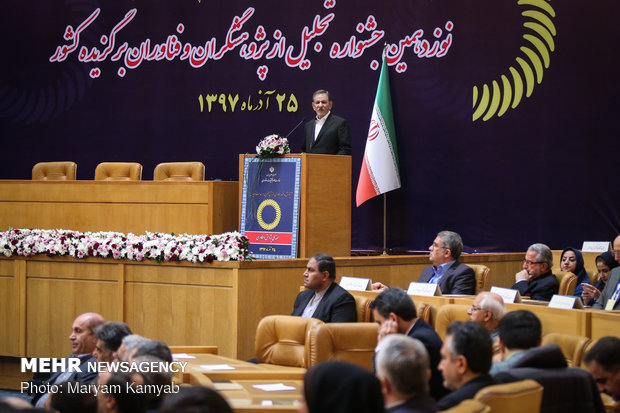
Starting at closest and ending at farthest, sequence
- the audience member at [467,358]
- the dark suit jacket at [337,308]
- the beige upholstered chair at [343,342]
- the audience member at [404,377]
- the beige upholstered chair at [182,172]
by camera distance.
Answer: the audience member at [404,377] → the audience member at [467,358] → the beige upholstered chair at [343,342] → the dark suit jacket at [337,308] → the beige upholstered chair at [182,172]

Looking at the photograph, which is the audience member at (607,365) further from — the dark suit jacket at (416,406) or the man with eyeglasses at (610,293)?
the man with eyeglasses at (610,293)

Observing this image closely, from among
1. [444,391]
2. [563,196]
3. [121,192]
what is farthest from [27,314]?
[563,196]

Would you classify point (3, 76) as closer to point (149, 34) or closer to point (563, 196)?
point (149, 34)

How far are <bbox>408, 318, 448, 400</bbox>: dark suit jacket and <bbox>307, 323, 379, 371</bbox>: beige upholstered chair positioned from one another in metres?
0.71

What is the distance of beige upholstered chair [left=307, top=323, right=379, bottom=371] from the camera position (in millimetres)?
5230

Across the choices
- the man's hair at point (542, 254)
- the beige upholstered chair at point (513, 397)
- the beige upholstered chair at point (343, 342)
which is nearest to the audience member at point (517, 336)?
the beige upholstered chair at point (513, 397)

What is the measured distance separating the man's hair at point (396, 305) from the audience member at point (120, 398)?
172 centimetres

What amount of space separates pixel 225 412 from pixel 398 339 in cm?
103

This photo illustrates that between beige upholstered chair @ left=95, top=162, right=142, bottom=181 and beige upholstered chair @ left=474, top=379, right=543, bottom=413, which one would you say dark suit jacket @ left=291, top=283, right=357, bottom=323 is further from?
beige upholstered chair @ left=95, top=162, right=142, bottom=181

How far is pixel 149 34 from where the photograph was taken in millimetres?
12453

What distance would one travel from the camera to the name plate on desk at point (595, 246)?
866cm

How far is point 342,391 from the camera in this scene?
2604mm

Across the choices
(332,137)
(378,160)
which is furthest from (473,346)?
(378,160)

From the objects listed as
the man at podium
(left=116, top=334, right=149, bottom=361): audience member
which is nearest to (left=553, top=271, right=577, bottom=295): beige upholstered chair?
the man at podium
